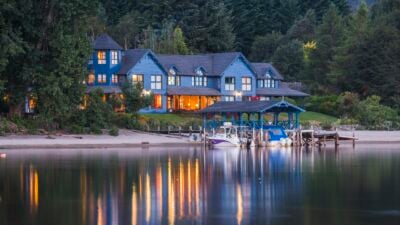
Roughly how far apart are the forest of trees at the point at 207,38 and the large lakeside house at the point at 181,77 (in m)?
6.78

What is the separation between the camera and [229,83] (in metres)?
106

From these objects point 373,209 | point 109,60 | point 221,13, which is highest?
point 221,13

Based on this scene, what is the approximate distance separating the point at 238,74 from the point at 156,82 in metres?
10.2

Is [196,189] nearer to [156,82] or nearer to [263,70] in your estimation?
[156,82]

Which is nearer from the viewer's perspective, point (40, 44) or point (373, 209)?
point (373, 209)

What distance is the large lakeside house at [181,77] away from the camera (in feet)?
327

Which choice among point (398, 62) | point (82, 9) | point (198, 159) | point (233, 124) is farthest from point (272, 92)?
point (198, 159)

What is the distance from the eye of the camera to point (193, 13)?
138 meters

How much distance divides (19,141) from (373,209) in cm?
4570

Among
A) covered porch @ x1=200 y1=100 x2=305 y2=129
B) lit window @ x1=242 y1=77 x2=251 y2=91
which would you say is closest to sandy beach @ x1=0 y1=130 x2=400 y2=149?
covered porch @ x1=200 y1=100 x2=305 y2=129

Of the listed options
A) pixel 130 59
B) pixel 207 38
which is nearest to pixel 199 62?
pixel 130 59

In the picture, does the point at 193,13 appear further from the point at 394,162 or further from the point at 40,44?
the point at 394,162

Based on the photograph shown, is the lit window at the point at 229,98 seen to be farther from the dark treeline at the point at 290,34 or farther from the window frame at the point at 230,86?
the dark treeline at the point at 290,34

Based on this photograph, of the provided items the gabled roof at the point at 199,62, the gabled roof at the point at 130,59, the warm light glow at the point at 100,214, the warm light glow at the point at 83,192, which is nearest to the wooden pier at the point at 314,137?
the gabled roof at the point at 199,62
